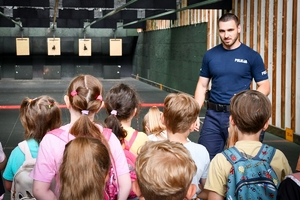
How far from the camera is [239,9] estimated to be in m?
11.8

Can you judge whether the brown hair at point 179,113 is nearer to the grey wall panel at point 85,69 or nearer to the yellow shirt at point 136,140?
the yellow shirt at point 136,140

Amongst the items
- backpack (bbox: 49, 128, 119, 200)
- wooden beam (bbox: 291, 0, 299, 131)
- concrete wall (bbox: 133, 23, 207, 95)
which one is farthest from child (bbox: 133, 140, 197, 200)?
concrete wall (bbox: 133, 23, 207, 95)

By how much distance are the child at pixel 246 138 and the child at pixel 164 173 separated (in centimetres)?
64

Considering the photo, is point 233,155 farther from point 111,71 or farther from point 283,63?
point 111,71

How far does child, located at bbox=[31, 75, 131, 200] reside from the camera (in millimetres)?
2666

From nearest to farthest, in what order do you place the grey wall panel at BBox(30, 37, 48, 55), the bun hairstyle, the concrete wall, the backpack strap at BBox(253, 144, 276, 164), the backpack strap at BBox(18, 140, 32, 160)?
the backpack strap at BBox(253, 144, 276, 164) < the bun hairstyle < the backpack strap at BBox(18, 140, 32, 160) < the concrete wall < the grey wall panel at BBox(30, 37, 48, 55)

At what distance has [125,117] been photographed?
357cm

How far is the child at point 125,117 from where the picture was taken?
337 centimetres

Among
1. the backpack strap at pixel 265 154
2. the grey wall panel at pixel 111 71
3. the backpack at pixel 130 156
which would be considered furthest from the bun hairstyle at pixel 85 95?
the grey wall panel at pixel 111 71

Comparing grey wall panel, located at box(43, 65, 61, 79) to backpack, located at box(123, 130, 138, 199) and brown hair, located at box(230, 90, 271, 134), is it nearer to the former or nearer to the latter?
backpack, located at box(123, 130, 138, 199)

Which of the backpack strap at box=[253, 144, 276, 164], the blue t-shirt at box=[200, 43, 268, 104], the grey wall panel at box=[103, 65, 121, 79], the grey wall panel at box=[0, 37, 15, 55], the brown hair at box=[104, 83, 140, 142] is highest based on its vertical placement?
the grey wall panel at box=[0, 37, 15, 55]

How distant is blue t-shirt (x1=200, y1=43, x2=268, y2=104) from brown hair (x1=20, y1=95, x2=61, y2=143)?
171cm

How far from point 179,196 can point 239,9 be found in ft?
33.9

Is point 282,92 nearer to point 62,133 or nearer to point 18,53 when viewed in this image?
point 62,133
